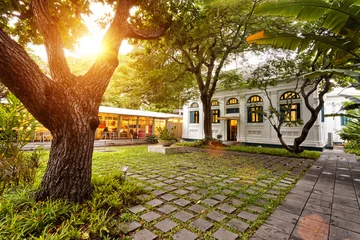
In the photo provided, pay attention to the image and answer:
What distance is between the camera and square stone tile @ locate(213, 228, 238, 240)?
2301 mm

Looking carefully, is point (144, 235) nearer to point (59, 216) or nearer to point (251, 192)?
point (59, 216)

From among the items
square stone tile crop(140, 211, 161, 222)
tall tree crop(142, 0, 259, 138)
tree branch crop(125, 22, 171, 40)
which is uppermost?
tall tree crop(142, 0, 259, 138)

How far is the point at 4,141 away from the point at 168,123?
63.3 feet

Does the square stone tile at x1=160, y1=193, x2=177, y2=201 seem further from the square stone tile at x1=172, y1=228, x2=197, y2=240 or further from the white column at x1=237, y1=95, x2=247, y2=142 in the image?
the white column at x1=237, y1=95, x2=247, y2=142

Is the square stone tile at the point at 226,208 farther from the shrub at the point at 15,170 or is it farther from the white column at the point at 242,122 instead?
the white column at the point at 242,122

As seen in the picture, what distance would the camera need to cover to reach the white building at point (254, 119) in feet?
45.0

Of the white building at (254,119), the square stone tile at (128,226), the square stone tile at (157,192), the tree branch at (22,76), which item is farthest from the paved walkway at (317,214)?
the white building at (254,119)

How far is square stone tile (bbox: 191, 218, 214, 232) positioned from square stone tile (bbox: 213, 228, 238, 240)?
0.17 metres

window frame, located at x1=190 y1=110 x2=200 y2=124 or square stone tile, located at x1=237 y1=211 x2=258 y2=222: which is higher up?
window frame, located at x1=190 y1=110 x2=200 y2=124

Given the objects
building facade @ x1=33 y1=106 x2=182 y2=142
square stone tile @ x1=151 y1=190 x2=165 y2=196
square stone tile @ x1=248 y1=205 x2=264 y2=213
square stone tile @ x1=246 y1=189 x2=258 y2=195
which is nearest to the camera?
square stone tile @ x1=248 y1=205 x2=264 y2=213

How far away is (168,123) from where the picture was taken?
74.1ft

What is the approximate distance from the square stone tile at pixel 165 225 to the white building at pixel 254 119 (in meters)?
11.5

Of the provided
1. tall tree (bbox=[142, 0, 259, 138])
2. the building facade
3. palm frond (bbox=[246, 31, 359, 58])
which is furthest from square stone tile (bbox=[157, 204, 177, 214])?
the building facade

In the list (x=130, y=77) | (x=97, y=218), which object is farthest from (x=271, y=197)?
(x=130, y=77)
